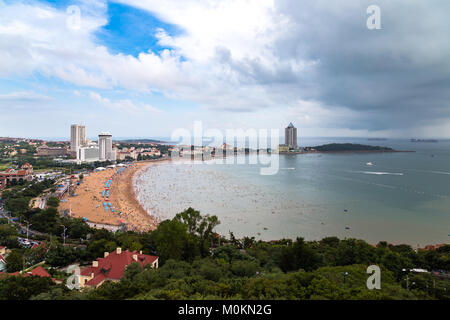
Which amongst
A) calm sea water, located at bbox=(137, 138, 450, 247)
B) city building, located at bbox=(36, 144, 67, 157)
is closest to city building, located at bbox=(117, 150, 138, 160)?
city building, located at bbox=(36, 144, 67, 157)

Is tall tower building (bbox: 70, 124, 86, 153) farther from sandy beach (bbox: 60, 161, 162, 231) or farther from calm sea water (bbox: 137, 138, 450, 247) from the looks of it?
calm sea water (bbox: 137, 138, 450, 247)

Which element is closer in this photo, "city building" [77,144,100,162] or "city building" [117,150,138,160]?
"city building" [77,144,100,162]

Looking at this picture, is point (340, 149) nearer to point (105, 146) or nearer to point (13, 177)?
point (105, 146)

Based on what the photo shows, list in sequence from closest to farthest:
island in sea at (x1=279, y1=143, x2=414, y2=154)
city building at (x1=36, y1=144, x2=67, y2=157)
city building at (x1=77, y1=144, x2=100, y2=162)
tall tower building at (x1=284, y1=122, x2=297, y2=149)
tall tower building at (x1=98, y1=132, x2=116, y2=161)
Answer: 1. city building at (x1=77, y1=144, x2=100, y2=162)
2. tall tower building at (x1=98, y1=132, x2=116, y2=161)
3. city building at (x1=36, y1=144, x2=67, y2=157)
4. island in sea at (x1=279, y1=143, x2=414, y2=154)
5. tall tower building at (x1=284, y1=122, x2=297, y2=149)

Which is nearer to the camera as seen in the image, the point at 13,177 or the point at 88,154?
the point at 13,177

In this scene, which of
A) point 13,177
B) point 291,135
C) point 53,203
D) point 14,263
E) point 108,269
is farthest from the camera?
point 291,135

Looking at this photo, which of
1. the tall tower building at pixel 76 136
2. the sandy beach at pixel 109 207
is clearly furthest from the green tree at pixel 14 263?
the tall tower building at pixel 76 136

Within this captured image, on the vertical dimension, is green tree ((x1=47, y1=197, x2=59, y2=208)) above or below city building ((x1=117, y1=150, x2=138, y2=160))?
below

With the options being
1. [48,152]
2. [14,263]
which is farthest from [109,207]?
[48,152]
